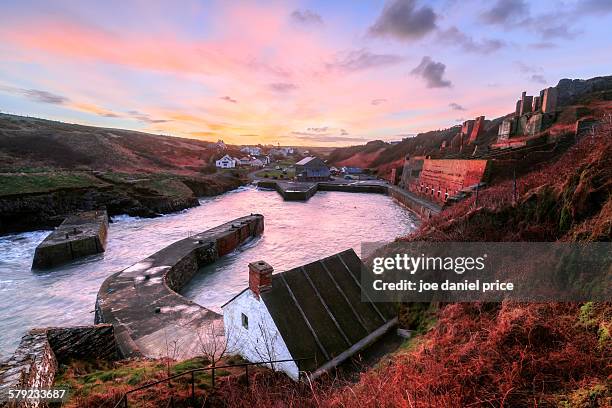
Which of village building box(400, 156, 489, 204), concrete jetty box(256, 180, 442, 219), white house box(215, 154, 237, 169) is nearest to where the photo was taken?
village building box(400, 156, 489, 204)

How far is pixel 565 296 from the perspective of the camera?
6.23 meters

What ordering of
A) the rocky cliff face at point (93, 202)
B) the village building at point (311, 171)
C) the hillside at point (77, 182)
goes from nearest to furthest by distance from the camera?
the rocky cliff face at point (93, 202), the hillside at point (77, 182), the village building at point (311, 171)

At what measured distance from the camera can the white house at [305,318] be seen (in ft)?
23.5

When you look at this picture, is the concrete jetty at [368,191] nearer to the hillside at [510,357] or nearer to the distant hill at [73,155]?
the hillside at [510,357]

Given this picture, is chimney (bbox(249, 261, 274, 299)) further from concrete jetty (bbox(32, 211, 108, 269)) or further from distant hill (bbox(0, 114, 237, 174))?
distant hill (bbox(0, 114, 237, 174))

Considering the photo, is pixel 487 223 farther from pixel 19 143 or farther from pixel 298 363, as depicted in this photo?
pixel 19 143

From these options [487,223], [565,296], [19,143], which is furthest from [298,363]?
[19,143]

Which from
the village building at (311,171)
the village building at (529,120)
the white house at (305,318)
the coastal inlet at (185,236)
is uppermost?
the village building at (529,120)

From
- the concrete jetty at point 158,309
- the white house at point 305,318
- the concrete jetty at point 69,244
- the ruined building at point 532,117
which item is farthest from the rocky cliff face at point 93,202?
the ruined building at point 532,117

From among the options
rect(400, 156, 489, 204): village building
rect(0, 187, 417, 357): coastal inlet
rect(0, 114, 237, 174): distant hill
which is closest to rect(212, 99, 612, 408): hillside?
rect(0, 187, 417, 357): coastal inlet

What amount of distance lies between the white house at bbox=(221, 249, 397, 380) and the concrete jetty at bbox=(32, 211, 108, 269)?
1784cm

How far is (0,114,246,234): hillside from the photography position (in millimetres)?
28500

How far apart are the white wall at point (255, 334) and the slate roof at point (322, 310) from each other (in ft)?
0.87

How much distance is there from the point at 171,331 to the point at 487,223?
12442 mm
